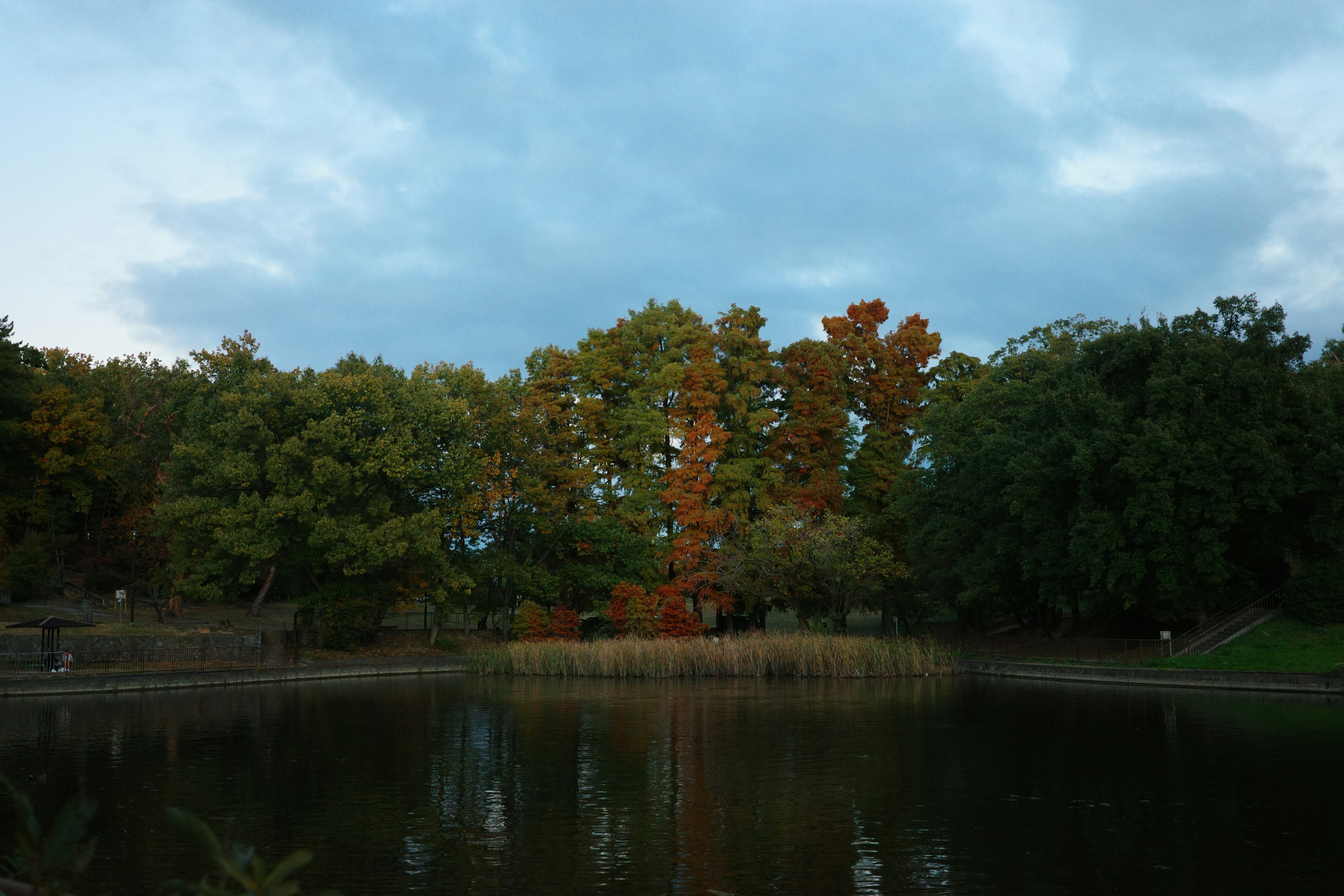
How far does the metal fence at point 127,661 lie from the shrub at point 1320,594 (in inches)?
1518

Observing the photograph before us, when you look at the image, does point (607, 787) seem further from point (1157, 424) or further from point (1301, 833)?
point (1157, 424)

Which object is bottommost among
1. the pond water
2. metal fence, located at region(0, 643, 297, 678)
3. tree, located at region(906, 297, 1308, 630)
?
the pond water

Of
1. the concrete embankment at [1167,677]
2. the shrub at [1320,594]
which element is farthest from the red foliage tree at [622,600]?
the shrub at [1320,594]

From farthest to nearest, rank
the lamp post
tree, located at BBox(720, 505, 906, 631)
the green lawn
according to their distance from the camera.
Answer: the lamp post → tree, located at BBox(720, 505, 906, 631) → the green lawn

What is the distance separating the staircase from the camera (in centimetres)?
3991

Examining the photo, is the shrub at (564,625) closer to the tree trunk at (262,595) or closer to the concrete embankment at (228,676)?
the concrete embankment at (228,676)

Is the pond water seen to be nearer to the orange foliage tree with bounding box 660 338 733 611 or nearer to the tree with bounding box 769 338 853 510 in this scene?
the orange foliage tree with bounding box 660 338 733 611

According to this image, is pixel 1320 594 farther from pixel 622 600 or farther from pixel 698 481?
pixel 622 600

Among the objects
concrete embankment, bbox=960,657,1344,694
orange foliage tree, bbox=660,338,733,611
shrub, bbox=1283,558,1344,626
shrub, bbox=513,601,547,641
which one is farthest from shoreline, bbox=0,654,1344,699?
orange foliage tree, bbox=660,338,733,611

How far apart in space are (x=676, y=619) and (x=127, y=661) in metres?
23.3

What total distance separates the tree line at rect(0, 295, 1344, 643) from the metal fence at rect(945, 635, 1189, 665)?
5.86 feet

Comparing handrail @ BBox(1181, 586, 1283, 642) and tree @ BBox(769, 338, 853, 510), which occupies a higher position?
tree @ BBox(769, 338, 853, 510)

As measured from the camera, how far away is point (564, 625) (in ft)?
174

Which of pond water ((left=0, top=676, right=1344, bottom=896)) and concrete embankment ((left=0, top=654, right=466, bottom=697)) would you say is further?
concrete embankment ((left=0, top=654, right=466, bottom=697))
